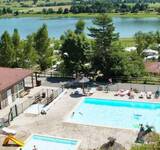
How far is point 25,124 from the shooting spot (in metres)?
23.7

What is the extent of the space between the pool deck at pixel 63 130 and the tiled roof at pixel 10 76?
3.21 m

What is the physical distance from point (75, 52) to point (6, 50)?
6661 mm

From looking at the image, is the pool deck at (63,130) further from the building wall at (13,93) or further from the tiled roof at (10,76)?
the tiled roof at (10,76)

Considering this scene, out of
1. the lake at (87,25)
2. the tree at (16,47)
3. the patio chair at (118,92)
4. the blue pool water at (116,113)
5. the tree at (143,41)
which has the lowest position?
the lake at (87,25)

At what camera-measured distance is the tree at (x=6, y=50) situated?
113 feet

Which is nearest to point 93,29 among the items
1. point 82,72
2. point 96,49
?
point 96,49

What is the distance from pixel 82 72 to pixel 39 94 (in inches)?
235

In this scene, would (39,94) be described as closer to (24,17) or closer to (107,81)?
(107,81)

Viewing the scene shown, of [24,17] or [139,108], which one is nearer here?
[139,108]

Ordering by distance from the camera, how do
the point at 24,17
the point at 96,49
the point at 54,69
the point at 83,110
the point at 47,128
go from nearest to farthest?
1. the point at 47,128
2. the point at 83,110
3. the point at 96,49
4. the point at 54,69
5. the point at 24,17

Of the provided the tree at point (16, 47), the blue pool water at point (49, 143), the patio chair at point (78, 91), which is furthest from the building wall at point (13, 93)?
the blue pool water at point (49, 143)

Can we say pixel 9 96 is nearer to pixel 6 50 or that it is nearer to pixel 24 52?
pixel 6 50

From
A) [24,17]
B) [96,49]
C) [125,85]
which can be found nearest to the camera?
[125,85]

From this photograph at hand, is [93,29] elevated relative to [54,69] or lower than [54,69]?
elevated
